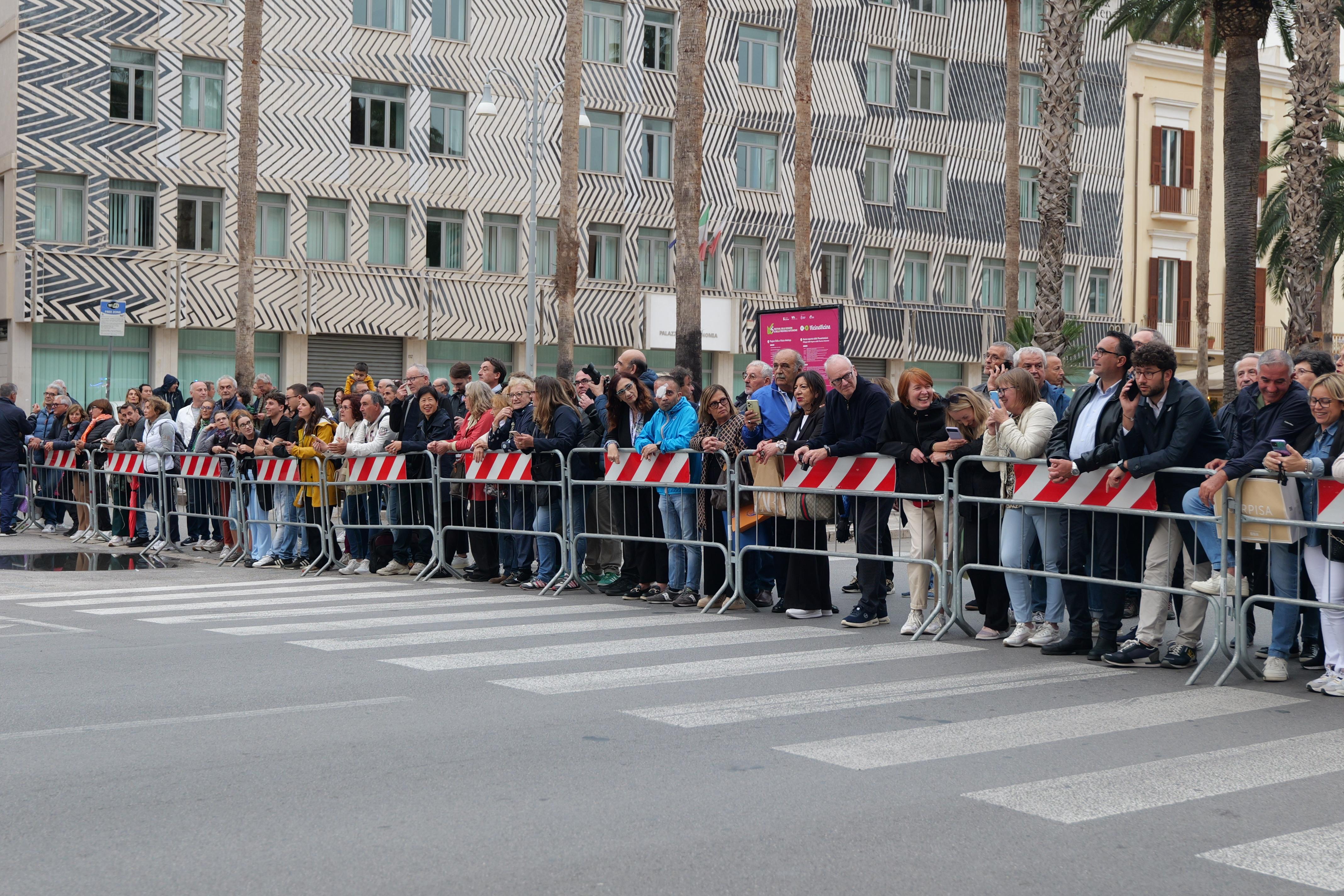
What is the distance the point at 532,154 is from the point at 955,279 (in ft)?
65.2

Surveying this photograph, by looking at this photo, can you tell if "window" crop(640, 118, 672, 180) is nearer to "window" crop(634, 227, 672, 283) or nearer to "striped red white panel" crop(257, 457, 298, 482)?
"window" crop(634, 227, 672, 283)

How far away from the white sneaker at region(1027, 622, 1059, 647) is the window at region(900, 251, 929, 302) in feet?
135

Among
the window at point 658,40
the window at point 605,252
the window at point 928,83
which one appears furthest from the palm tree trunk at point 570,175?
the window at point 928,83

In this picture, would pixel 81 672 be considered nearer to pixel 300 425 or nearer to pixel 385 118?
pixel 300 425

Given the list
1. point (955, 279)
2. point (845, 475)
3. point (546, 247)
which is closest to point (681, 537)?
point (845, 475)

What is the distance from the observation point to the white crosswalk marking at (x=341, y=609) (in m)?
11.9

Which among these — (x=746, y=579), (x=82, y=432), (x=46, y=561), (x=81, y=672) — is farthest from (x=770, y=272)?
(x=81, y=672)

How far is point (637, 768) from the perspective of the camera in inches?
263

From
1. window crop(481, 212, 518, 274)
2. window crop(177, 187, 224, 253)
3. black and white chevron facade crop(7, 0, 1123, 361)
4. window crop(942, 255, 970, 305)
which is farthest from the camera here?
window crop(942, 255, 970, 305)

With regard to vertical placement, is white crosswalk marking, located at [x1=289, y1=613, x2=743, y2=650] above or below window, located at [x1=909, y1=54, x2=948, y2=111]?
below

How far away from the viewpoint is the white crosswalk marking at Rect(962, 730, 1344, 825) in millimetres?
6129

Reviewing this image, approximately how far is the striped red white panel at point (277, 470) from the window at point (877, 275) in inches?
1390

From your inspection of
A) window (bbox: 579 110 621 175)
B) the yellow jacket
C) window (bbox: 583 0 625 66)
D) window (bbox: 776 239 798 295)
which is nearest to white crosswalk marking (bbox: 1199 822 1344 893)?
the yellow jacket

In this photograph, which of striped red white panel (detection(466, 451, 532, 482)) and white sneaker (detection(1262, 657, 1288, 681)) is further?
striped red white panel (detection(466, 451, 532, 482))
